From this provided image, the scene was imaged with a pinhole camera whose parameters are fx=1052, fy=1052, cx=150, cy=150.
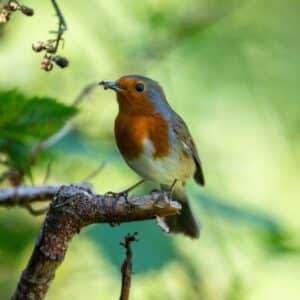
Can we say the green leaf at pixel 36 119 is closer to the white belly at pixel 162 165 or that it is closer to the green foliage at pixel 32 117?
the green foliage at pixel 32 117

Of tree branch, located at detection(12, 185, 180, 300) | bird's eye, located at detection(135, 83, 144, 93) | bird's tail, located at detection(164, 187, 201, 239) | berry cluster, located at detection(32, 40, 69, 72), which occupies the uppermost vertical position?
bird's eye, located at detection(135, 83, 144, 93)

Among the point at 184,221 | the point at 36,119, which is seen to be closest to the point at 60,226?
the point at 36,119

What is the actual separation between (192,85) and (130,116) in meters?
2.08

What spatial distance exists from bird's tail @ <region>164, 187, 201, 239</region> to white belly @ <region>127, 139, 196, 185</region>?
10.0 inches

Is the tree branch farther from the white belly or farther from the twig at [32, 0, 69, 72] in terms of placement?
the white belly

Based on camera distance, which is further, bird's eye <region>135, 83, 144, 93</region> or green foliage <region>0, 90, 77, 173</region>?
bird's eye <region>135, 83, 144, 93</region>

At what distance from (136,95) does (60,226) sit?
1.63 meters

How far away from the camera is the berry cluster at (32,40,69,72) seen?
2.88 meters

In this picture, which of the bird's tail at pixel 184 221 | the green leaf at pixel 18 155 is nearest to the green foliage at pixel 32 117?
the green leaf at pixel 18 155

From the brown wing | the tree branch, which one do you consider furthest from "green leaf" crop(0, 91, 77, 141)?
the brown wing

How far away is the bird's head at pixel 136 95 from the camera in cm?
417

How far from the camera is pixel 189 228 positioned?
450 centimetres

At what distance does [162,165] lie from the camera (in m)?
4.09

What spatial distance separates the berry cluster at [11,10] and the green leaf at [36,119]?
1.90 feet
